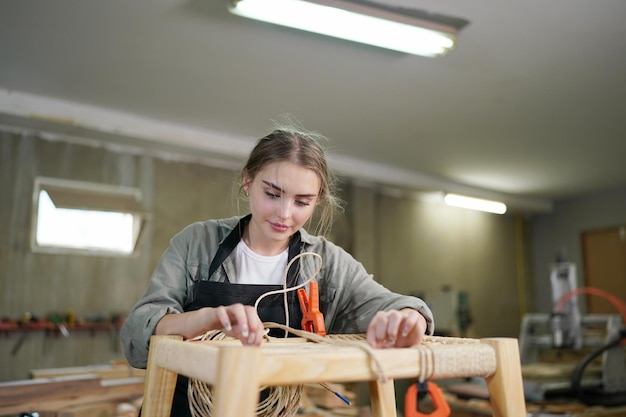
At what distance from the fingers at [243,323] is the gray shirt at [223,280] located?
0.29 meters

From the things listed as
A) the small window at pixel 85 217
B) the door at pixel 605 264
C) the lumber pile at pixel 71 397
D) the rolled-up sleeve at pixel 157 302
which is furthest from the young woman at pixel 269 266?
the door at pixel 605 264

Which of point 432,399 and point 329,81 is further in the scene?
point 329,81

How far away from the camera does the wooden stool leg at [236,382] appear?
787mm

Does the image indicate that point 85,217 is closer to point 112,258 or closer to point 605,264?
point 112,258

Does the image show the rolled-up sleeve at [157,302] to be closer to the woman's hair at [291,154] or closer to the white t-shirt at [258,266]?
the white t-shirt at [258,266]

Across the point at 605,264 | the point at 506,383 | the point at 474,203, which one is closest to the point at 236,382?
the point at 506,383

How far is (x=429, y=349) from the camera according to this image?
0.99 m

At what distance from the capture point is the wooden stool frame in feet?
2.60

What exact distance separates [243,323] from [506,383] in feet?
1.75

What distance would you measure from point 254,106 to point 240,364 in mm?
4419

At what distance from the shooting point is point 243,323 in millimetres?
978

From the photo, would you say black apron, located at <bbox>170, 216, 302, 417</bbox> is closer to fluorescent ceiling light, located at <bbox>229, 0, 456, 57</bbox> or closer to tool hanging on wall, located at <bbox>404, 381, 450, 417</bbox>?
tool hanging on wall, located at <bbox>404, 381, 450, 417</bbox>

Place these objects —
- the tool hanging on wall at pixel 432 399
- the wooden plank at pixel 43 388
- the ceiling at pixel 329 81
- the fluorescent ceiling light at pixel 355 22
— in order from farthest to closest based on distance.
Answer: the ceiling at pixel 329 81 < the fluorescent ceiling light at pixel 355 22 < the wooden plank at pixel 43 388 < the tool hanging on wall at pixel 432 399

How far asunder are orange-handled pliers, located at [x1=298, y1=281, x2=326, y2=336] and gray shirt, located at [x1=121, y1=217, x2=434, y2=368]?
8cm
